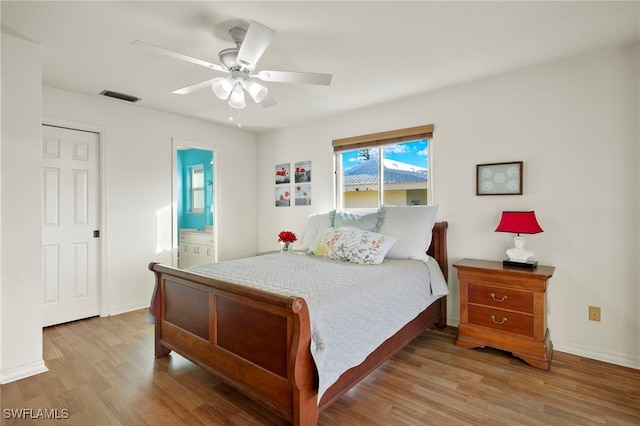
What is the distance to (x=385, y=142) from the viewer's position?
12.2 ft

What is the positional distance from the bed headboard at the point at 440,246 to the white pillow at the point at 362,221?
1.78 feet

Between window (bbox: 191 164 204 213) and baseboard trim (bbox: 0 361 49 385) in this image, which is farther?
window (bbox: 191 164 204 213)

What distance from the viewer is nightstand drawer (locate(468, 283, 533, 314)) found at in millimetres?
2439

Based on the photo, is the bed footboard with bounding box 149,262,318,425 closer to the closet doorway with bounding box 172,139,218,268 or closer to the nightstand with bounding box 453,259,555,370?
the nightstand with bounding box 453,259,555,370

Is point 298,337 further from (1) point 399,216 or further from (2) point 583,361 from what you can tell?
(2) point 583,361

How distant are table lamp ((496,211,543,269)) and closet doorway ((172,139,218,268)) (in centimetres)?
360

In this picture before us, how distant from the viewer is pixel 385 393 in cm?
208

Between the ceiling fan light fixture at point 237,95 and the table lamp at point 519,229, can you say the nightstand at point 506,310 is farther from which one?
the ceiling fan light fixture at point 237,95

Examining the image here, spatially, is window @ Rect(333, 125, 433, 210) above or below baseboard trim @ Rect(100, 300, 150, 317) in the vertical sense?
above

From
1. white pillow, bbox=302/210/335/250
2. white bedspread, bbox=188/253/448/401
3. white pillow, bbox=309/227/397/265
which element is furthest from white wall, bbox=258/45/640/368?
white pillow, bbox=302/210/335/250

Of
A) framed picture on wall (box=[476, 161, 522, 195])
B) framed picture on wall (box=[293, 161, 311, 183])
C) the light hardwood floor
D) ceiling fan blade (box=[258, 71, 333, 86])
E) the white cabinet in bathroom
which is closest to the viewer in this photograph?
the light hardwood floor

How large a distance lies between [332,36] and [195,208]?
15.0 ft

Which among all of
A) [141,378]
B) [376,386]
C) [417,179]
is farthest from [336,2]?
[141,378]

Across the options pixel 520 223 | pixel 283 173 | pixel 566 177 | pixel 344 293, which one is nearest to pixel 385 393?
pixel 344 293
